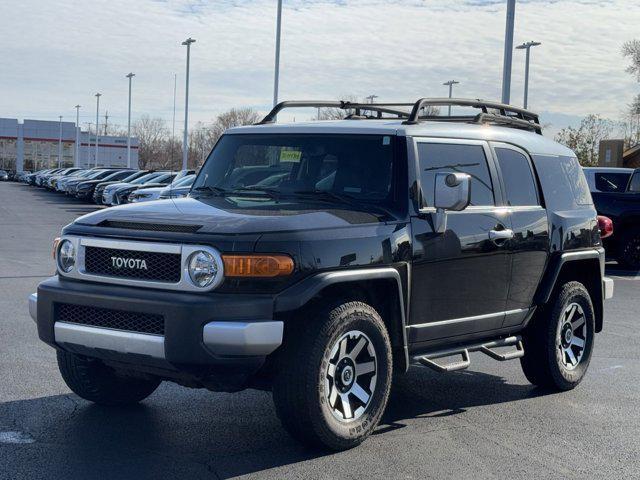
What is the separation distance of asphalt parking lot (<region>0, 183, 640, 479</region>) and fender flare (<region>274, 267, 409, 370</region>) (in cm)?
91

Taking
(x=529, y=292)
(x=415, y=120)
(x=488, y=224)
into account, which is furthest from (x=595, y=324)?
(x=415, y=120)

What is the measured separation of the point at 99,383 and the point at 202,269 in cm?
163

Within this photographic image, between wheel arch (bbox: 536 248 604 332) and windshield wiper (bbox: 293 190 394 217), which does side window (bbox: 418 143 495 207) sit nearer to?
windshield wiper (bbox: 293 190 394 217)

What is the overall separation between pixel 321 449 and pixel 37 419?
1.88 m

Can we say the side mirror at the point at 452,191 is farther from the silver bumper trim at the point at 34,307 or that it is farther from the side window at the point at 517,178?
the silver bumper trim at the point at 34,307

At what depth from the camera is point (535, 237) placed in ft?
22.9

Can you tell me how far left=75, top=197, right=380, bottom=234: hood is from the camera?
5.16m

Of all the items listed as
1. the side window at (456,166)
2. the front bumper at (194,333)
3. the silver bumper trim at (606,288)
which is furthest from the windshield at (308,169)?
the silver bumper trim at (606,288)

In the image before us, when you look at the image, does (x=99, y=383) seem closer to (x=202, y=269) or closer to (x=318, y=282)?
(x=202, y=269)

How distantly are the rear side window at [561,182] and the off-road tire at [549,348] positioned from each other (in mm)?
668

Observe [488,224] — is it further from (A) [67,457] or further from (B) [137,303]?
(A) [67,457]

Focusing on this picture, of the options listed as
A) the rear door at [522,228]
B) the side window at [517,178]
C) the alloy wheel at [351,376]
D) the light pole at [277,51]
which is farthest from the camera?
the light pole at [277,51]

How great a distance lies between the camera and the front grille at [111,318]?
5.09 meters

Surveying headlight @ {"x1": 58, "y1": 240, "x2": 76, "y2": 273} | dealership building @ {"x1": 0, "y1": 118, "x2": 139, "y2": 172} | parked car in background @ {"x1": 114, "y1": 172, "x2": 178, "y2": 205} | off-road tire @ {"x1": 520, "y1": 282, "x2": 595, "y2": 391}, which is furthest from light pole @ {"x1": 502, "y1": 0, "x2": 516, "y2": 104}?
dealership building @ {"x1": 0, "y1": 118, "x2": 139, "y2": 172}
